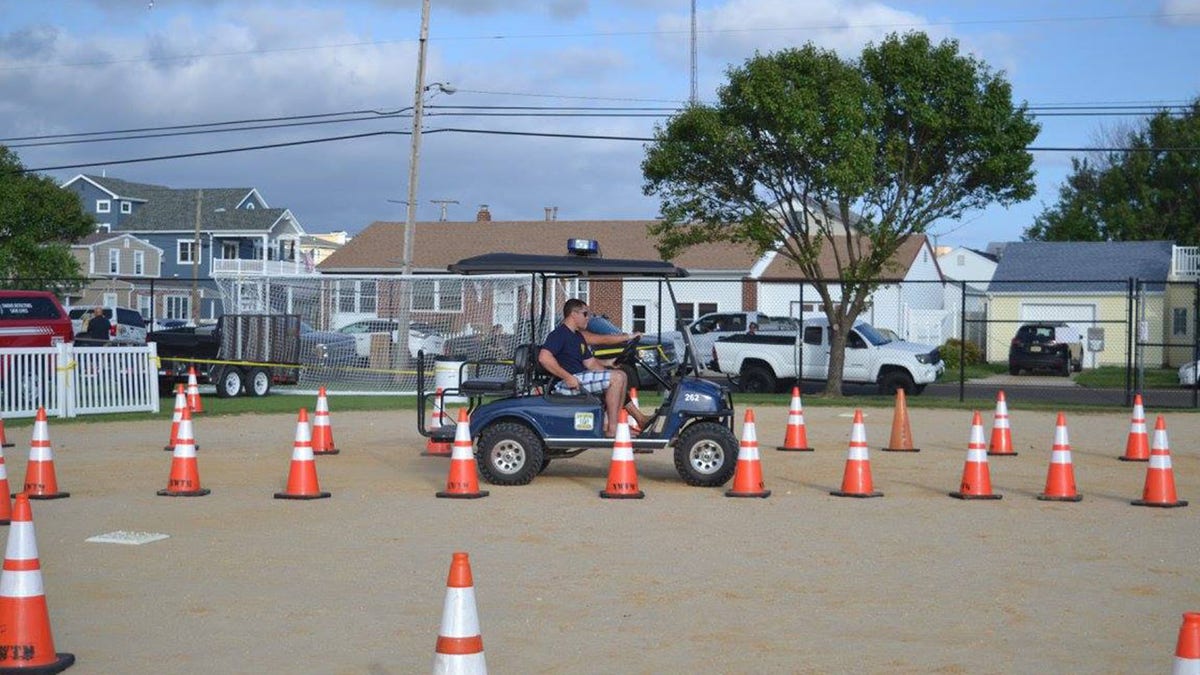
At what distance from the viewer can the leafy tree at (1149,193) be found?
62.8 m

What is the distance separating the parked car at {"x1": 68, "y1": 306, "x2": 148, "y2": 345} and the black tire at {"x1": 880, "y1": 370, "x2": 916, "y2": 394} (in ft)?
53.9

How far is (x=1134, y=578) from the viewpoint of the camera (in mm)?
9211

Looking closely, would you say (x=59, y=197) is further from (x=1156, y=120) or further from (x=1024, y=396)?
(x=1156, y=120)

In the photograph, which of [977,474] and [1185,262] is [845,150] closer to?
[977,474]

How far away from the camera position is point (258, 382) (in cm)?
2875

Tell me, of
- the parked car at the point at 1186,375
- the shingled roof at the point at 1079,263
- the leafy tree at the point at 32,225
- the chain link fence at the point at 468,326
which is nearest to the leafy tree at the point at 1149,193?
the shingled roof at the point at 1079,263

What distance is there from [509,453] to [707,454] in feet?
6.28

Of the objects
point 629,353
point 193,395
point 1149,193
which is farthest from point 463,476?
point 1149,193

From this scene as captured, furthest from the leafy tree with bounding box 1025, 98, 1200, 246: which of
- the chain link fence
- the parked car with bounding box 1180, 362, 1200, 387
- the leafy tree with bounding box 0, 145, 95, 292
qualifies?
the leafy tree with bounding box 0, 145, 95, 292

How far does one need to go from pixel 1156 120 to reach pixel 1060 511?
56.8 meters

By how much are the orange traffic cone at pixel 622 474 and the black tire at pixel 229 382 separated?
16556 millimetres

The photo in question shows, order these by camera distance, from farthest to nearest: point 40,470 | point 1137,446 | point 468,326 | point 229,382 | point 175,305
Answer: point 175,305, point 468,326, point 229,382, point 1137,446, point 40,470

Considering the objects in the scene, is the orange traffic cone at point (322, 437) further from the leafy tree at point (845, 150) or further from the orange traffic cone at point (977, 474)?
the leafy tree at point (845, 150)

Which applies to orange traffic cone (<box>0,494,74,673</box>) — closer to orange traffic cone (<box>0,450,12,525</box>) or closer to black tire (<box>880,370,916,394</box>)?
orange traffic cone (<box>0,450,12,525</box>)
